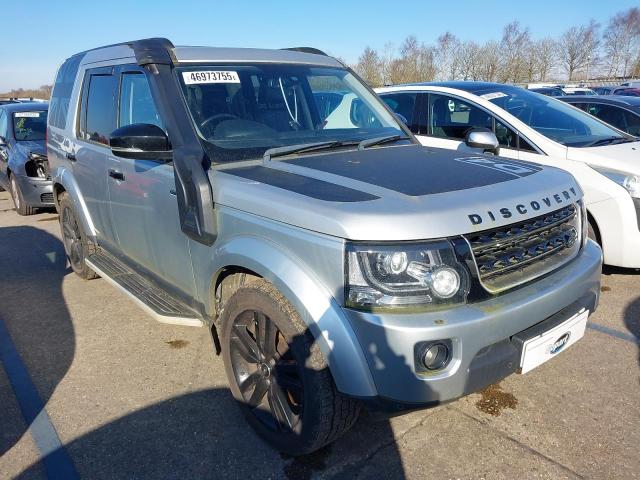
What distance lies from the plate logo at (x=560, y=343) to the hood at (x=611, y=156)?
2.64 meters

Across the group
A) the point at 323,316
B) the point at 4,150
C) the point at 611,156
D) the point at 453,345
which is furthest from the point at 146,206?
the point at 4,150

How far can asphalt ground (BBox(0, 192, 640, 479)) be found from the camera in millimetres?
2436

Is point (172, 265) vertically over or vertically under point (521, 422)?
over

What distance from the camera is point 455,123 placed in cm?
548

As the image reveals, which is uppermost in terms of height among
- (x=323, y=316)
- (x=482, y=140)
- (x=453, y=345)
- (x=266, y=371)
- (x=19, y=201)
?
(x=482, y=140)

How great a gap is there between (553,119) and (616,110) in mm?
3168

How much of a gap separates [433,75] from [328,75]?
45.2m

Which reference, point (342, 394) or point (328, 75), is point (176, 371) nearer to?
point (342, 394)

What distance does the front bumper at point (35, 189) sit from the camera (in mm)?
7750

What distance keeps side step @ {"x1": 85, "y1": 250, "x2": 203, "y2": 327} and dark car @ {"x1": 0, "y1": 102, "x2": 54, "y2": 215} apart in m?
4.25

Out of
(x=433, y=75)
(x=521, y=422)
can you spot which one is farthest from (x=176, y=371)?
(x=433, y=75)

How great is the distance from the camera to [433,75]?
45.4 m

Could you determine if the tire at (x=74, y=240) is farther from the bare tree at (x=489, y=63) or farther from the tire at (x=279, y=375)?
the bare tree at (x=489, y=63)

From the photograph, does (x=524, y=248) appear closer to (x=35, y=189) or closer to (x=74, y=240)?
(x=74, y=240)
